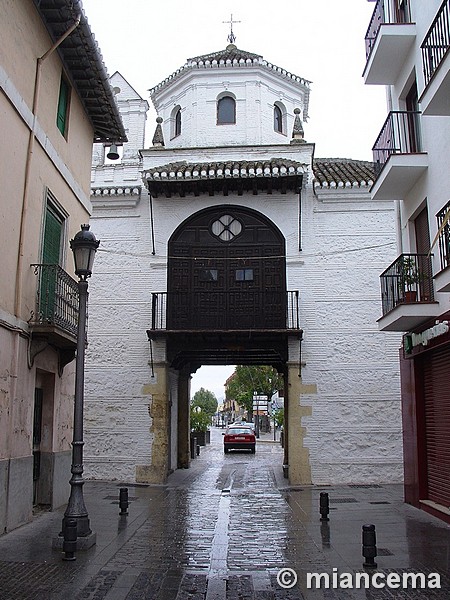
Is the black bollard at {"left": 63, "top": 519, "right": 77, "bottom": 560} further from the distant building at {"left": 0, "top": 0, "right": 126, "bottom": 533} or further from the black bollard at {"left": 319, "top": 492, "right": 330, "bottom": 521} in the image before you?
the black bollard at {"left": 319, "top": 492, "right": 330, "bottom": 521}

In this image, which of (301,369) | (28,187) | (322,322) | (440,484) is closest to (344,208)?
(322,322)

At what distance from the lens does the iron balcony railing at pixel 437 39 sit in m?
8.99

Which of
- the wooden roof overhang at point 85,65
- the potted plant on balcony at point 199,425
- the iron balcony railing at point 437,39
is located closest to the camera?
the iron balcony railing at point 437,39

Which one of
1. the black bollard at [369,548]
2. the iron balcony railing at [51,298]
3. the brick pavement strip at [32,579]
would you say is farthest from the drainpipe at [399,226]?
the brick pavement strip at [32,579]

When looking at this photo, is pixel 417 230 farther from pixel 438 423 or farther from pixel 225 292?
pixel 225 292

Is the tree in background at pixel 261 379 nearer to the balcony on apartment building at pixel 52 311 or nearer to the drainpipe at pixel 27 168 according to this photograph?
the balcony on apartment building at pixel 52 311

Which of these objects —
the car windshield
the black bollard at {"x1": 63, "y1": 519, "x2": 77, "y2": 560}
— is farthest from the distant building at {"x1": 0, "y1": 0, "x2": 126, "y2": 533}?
the car windshield

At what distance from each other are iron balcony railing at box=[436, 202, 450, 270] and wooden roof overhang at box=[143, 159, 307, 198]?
7563 millimetres

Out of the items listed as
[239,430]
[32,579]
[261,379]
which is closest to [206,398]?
[261,379]

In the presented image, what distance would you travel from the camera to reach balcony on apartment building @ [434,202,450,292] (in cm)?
906

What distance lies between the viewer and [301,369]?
1719cm

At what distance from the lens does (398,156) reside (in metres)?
11.5

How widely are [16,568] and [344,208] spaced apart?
13683 mm

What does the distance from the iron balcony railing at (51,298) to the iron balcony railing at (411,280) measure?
20.1 feet
